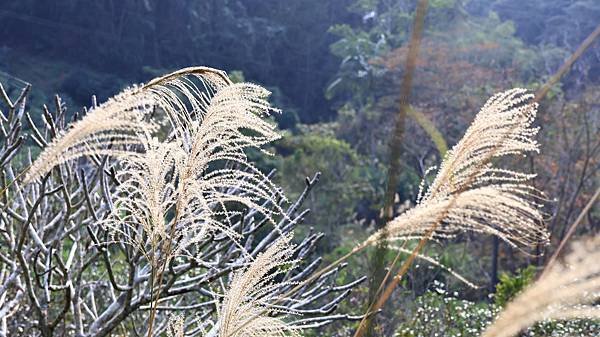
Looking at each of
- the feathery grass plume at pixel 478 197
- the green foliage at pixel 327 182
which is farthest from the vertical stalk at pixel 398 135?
the green foliage at pixel 327 182

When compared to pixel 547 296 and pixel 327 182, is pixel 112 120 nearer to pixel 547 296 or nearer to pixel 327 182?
pixel 547 296

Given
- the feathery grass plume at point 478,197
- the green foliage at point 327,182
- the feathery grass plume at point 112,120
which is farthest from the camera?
the green foliage at point 327,182

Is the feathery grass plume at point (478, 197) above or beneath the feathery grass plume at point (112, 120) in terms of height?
beneath

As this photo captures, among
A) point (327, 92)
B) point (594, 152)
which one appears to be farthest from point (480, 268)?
point (327, 92)

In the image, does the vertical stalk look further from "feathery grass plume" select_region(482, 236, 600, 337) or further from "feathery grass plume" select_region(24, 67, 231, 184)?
"feathery grass plume" select_region(24, 67, 231, 184)

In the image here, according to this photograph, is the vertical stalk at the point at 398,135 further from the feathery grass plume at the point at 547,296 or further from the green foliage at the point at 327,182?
the green foliage at the point at 327,182

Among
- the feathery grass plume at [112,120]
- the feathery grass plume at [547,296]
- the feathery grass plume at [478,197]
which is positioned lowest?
the feathery grass plume at [547,296]

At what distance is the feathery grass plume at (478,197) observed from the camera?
0.67 m

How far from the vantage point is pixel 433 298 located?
4402mm

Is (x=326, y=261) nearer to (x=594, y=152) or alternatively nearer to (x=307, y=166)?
(x=307, y=166)

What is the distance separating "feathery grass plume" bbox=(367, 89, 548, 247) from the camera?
0.67 metres

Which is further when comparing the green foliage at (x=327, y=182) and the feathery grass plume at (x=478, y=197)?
the green foliage at (x=327, y=182)

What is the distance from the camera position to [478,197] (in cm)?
67

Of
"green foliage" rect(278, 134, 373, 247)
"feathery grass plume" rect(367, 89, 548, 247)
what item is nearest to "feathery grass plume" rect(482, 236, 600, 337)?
"feathery grass plume" rect(367, 89, 548, 247)
